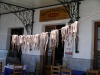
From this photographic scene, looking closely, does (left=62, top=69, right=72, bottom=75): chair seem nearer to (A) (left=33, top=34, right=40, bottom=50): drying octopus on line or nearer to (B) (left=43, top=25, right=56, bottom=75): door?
(A) (left=33, top=34, right=40, bottom=50): drying octopus on line

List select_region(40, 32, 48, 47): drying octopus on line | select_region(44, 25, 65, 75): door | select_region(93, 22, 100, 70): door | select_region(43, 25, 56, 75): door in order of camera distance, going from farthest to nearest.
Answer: select_region(43, 25, 56, 75): door < select_region(44, 25, 65, 75): door < select_region(93, 22, 100, 70): door < select_region(40, 32, 48, 47): drying octopus on line

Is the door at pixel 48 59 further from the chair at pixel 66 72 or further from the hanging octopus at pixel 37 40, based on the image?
the chair at pixel 66 72

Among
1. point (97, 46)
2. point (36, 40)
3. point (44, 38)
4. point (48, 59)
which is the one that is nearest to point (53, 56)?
point (48, 59)

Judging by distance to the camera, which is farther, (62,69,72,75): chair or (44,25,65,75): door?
(44,25,65,75): door

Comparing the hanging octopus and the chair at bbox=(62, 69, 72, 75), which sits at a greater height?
the hanging octopus

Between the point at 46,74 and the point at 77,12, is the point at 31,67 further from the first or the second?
the point at 77,12

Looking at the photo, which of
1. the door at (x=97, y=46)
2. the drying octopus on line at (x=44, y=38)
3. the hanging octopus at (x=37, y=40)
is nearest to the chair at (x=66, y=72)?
the drying octopus on line at (x=44, y=38)

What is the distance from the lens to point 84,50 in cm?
661

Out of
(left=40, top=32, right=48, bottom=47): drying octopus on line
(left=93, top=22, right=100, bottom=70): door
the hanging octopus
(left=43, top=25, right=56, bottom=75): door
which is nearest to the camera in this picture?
(left=40, top=32, right=48, bottom=47): drying octopus on line

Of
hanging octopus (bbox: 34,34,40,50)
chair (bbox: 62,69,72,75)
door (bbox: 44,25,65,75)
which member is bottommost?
chair (bbox: 62,69,72,75)

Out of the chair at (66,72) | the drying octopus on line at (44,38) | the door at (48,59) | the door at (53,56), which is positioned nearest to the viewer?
the chair at (66,72)

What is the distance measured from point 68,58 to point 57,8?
2165 mm

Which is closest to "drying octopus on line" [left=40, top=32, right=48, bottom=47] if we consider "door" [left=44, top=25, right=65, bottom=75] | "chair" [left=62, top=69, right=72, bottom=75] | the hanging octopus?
the hanging octopus

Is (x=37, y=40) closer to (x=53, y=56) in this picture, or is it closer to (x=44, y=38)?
(x=44, y=38)
